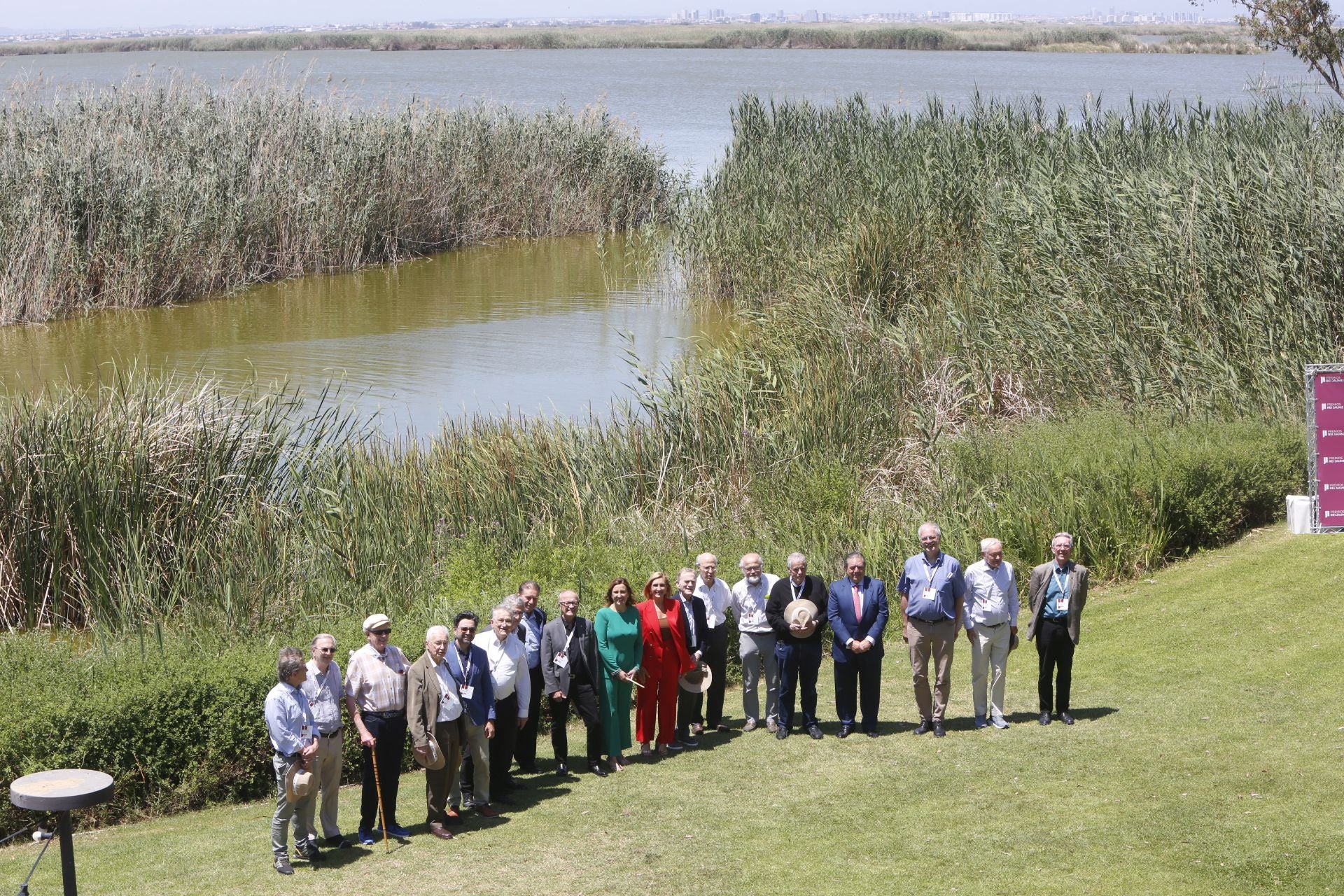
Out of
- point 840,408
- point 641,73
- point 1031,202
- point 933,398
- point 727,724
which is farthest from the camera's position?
point 641,73

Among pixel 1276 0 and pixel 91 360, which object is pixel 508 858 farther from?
pixel 1276 0

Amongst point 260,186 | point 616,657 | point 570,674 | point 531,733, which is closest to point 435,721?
point 570,674

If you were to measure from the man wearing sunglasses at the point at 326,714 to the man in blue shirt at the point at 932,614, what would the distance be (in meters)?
4.44

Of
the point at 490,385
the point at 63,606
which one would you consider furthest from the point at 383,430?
the point at 63,606

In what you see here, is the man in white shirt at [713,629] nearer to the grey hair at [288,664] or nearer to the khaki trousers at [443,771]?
the khaki trousers at [443,771]

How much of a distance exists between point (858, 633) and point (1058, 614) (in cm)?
155

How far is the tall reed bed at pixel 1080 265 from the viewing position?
18750 mm

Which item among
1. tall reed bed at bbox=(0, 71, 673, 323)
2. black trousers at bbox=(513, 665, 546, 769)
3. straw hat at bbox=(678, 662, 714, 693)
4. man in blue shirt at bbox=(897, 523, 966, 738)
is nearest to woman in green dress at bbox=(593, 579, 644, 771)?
black trousers at bbox=(513, 665, 546, 769)

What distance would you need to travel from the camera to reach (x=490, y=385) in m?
24.3

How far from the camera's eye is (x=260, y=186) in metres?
31.7

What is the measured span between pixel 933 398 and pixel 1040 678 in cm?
845

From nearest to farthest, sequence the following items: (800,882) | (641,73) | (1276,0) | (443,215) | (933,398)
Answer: (800,882)
(933,398)
(1276,0)
(443,215)
(641,73)

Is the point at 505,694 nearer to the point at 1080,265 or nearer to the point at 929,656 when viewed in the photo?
the point at 929,656

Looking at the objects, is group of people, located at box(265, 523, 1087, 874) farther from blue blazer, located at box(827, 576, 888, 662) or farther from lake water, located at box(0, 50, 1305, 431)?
lake water, located at box(0, 50, 1305, 431)
